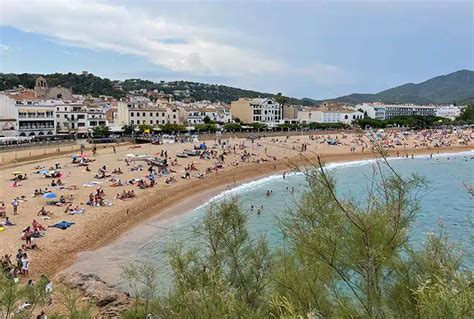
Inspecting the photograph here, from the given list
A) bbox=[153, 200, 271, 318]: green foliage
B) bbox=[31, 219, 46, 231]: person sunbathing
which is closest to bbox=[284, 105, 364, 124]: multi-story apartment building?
bbox=[31, 219, 46, 231]: person sunbathing

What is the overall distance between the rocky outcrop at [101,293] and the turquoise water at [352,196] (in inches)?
65.9

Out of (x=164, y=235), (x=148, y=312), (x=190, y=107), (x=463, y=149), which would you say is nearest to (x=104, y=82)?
(x=190, y=107)

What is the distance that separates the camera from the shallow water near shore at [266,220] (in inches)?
728

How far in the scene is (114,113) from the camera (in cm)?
7956

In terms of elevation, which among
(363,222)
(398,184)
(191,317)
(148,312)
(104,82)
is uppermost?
(104,82)

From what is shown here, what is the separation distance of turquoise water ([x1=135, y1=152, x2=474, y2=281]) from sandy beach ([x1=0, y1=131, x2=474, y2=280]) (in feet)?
7.75

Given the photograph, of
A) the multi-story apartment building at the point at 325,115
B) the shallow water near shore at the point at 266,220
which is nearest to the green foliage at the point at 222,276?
the shallow water near shore at the point at 266,220

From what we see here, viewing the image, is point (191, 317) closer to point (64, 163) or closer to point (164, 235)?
point (164, 235)

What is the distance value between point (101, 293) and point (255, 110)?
83.1 meters

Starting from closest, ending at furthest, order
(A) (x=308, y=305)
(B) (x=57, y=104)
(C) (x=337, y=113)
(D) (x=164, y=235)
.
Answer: (A) (x=308, y=305), (D) (x=164, y=235), (B) (x=57, y=104), (C) (x=337, y=113)

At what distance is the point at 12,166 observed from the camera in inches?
1636

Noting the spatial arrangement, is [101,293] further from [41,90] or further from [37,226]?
[41,90]

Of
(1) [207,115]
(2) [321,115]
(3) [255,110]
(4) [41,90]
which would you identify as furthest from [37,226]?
(2) [321,115]

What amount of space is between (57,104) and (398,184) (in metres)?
66.6
